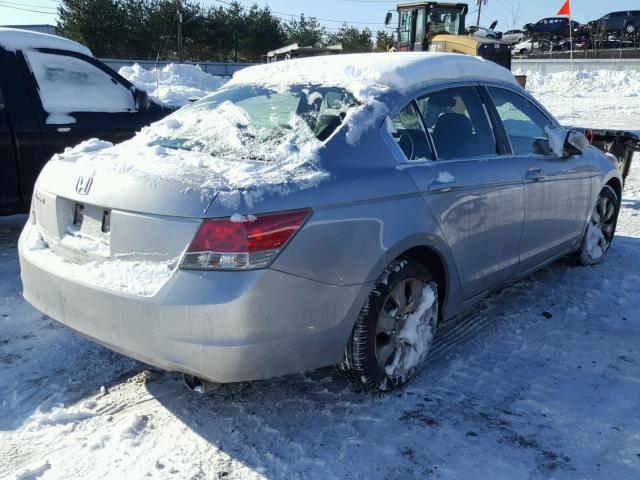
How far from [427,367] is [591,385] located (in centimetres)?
88

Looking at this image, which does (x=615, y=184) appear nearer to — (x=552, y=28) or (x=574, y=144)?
(x=574, y=144)

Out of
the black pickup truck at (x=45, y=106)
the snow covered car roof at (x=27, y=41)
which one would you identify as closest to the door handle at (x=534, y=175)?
the black pickup truck at (x=45, y=106)

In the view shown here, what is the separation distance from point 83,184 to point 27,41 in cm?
341

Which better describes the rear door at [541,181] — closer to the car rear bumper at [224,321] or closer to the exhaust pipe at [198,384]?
the car rear bumper at [224,321]

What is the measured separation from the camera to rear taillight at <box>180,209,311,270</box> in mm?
2287

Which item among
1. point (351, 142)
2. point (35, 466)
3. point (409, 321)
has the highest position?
point (351, 142)

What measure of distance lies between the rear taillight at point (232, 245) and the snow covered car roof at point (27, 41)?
398 centimetres

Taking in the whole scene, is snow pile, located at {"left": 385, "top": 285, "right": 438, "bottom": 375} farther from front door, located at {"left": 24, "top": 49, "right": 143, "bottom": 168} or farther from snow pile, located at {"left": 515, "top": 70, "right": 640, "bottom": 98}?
snow pile, located at {"left": 515, "top": 70, "right": 640, "bottom": 98}

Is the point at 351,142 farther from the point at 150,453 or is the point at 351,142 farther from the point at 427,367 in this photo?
the point at 150,453

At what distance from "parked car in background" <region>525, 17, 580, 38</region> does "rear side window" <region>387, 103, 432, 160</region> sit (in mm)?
37783

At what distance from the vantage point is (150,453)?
8.21ft

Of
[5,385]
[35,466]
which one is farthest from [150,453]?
[5,385]

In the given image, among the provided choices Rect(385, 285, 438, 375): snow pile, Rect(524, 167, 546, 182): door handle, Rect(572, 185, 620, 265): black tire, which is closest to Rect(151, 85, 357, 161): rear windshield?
Rect(385, 285, 438, 375): snow pile

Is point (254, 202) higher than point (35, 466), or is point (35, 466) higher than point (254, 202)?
point (254, 202)
